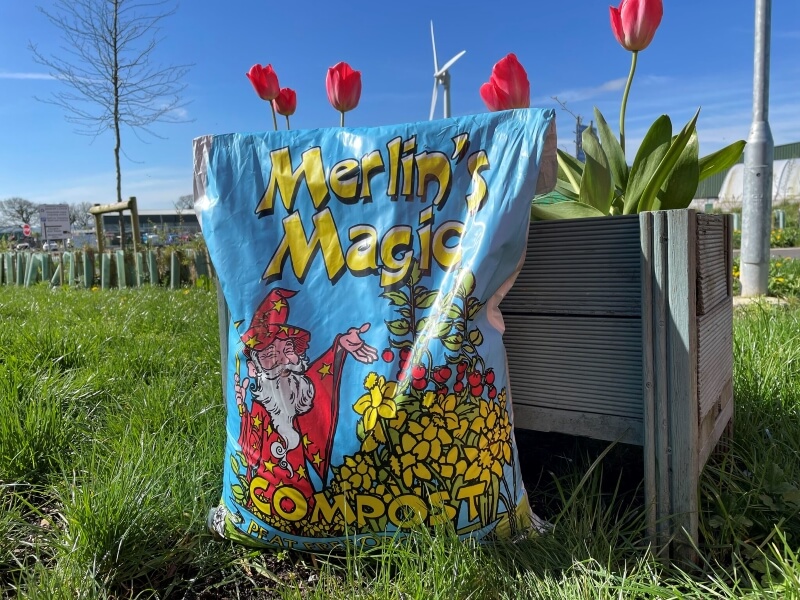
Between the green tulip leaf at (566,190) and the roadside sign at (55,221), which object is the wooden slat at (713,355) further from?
Answer: the roadside sign at (55,221)

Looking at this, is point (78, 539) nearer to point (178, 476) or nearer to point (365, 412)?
point (178, 476)

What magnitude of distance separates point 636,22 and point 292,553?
54.7 inches

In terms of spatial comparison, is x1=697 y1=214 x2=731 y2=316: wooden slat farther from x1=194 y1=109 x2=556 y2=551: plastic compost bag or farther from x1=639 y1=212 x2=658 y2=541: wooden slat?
x1=194 y1=109 x2=556 y2=551: plastic compost bag

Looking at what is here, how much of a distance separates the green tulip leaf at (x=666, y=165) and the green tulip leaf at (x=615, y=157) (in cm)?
14

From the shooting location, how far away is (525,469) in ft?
5.21

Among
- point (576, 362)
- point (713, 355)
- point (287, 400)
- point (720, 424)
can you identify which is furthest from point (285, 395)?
point (720, 424)

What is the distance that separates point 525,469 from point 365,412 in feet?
2.16

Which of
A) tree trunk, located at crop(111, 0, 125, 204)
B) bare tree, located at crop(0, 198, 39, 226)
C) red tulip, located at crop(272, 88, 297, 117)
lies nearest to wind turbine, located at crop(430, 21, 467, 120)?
tree trunk, located at crop(111, 0, 125, 204)

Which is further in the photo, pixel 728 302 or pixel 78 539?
pixel 728 302

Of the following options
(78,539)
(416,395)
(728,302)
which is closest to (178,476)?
(78,539)

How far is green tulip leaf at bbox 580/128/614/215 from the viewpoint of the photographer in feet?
4.21

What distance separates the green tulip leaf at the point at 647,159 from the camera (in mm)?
1264

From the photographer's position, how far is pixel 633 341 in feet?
3.91

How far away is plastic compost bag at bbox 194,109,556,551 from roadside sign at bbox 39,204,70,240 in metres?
8.81
